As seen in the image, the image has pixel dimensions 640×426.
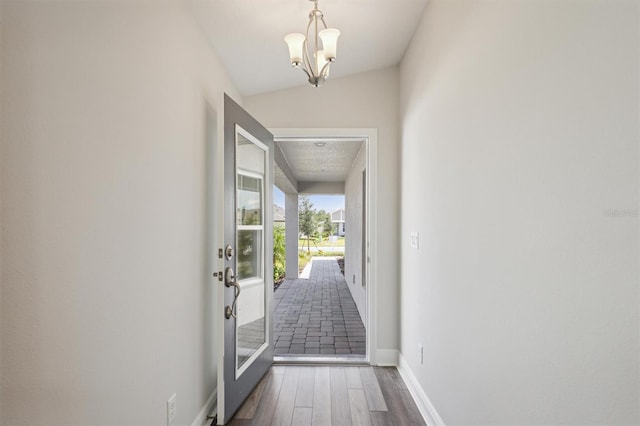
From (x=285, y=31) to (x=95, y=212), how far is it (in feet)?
5.50

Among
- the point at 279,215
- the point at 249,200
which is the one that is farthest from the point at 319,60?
the point at 279,215

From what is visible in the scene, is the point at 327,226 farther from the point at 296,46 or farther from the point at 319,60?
the point at 296,46

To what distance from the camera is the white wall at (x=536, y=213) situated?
0.79 meters

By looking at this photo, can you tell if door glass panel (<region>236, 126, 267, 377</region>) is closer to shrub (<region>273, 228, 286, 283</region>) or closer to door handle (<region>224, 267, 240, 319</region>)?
door handle (<region>224, 267, 240, 319</region>)

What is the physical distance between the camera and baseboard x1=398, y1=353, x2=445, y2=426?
1.97m

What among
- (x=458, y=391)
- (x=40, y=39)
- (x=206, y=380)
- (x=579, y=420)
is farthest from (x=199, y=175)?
(x=579, y=420)

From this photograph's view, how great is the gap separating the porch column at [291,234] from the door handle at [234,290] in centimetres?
622

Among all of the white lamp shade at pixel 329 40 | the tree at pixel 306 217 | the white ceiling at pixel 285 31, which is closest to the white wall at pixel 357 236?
the white ceiling at pixel 285 31

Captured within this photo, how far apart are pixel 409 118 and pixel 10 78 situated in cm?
234

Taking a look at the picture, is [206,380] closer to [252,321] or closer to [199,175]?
[252,321]

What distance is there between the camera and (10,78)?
0.84m

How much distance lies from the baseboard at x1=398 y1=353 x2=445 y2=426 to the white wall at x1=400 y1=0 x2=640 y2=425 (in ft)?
0.55

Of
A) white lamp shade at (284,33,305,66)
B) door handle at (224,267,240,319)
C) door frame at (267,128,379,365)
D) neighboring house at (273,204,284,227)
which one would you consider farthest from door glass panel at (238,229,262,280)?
neighboring house at (273,204,284,227)

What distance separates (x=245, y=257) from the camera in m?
2.47
